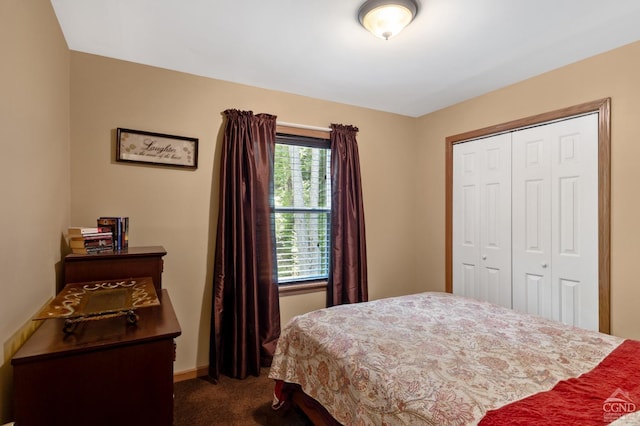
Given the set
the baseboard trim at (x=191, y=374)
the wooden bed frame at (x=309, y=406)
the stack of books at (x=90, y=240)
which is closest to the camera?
the wooden bed frame at (x=309, y=406)

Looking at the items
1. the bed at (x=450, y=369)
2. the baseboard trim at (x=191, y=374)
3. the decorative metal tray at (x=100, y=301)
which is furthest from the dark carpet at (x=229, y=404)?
the decorative metal tray at (x=100, y=301)

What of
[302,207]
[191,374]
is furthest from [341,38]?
[191,374]

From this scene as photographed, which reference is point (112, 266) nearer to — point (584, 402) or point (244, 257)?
point (244, 257)

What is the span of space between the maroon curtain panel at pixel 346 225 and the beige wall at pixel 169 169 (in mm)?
194

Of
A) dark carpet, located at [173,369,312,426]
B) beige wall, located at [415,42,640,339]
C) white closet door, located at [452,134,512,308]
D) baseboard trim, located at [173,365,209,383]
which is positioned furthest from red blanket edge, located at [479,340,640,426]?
baseboard trim, located at [173,365,209,383]

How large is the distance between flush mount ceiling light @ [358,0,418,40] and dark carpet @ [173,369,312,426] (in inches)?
96.7

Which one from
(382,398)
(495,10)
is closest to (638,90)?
(495,10)

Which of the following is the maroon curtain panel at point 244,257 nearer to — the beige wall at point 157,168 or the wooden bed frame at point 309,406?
the beige wall at point 157,168

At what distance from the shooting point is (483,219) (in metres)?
3.09

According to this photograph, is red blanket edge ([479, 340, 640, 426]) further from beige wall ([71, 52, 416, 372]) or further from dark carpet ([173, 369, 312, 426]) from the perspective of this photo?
→ beige wall ([71, 52, 416, 372])

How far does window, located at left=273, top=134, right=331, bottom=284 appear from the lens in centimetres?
306

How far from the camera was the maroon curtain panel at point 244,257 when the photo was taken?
2.62 meters

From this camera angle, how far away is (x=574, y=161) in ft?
7.97

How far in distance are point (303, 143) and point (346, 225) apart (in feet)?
3.00
